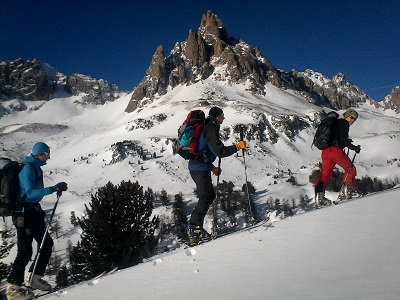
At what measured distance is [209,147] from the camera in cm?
629

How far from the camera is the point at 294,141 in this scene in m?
127

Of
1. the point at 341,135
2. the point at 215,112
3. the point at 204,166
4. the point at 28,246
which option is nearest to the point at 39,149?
the point at 28,246

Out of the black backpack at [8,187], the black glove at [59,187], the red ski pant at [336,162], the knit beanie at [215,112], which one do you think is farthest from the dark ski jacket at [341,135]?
the black backpack at [8,187]

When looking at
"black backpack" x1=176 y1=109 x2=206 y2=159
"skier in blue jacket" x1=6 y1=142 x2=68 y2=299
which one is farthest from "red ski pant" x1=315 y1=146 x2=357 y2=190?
"skier in blue jacket" x1=6 y1=142 x2=68 y2=299

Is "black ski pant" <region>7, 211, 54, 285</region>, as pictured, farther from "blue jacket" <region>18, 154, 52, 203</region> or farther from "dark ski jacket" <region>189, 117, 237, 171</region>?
"dark ski jacket" <region>189, 117, 237, 171</region>

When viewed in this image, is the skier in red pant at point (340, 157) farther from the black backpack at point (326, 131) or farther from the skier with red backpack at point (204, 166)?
the skier with red backpack at point (204, 166)

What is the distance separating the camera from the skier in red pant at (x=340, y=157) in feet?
25.6

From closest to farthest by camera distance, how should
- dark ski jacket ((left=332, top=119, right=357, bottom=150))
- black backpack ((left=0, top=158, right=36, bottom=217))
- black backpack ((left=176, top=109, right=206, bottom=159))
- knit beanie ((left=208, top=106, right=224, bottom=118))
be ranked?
black backpack ((left=0, top=158, right=36, bottom=217)), black backpack ((left=176, top=109, right=206, bottom=159)), knit beanie ((left=208, top=106, right=224, bottom=118)), dark ski jacket ((left=332, top=119, right=357, bottom=150))

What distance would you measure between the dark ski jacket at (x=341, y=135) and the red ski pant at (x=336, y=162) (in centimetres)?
15

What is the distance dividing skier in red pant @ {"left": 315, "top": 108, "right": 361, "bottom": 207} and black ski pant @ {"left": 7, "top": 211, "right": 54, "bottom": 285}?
641 centimetres

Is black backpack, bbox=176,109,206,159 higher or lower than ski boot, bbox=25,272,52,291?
higher

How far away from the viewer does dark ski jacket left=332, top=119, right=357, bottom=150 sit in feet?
25.5

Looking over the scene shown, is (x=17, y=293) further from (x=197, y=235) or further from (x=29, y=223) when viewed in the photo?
(x=197, y=235)

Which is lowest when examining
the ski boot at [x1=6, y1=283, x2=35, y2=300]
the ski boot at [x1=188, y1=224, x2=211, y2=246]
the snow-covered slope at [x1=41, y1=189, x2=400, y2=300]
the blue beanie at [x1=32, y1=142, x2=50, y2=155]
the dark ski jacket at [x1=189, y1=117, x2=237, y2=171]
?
the ski boot at [x1=6, y1=283, x2=35, y2=300]
